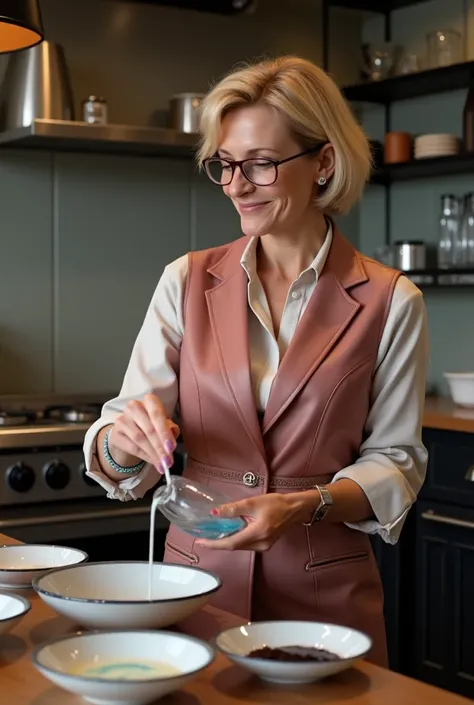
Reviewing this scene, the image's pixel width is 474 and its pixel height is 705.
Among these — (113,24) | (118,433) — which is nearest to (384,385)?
(118,433)

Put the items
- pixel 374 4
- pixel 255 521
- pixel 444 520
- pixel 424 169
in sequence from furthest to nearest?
pixel 374 4 → pixel 424 169 → pixel 444 520 → pixel 255 521

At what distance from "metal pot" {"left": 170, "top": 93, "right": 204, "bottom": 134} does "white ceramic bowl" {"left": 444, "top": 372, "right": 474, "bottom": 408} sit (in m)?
1.16

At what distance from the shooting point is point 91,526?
10.6 feet

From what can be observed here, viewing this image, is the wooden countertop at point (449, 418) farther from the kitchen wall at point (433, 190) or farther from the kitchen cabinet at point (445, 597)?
the kitchen wall at point (433, 190)

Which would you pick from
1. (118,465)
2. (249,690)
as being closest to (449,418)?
(118,465)

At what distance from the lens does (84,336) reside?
3.74 meters

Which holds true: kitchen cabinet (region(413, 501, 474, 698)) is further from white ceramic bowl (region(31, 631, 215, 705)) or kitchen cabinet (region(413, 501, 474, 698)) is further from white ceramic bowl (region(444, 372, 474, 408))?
white ceramic bowl (region(31, 631, 215, 705))

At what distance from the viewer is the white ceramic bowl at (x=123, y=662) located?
43.3 inches

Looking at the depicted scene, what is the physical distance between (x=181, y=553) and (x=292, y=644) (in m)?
0.57

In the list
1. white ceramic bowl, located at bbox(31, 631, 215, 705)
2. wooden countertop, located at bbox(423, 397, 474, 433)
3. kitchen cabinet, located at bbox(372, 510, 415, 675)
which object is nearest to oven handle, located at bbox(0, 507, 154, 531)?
kitchen cabinet, located at bbox(372, 510, 415, 675)

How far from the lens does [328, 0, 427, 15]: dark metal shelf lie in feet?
13.5

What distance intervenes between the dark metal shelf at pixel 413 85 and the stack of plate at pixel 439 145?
198 mm

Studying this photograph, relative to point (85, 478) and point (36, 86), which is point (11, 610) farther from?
point (36, 86)

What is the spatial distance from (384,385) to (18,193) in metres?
2.06
